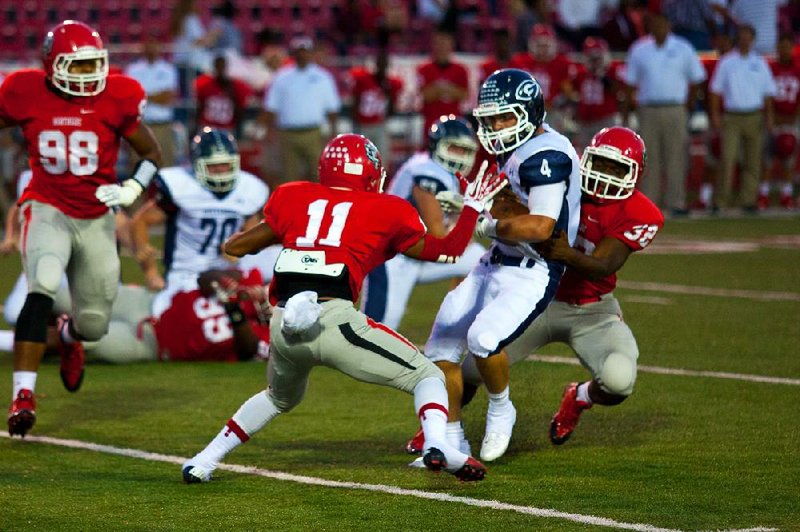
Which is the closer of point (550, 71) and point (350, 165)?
point (350, 165)

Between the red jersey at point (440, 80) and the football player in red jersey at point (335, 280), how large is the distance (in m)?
10.4

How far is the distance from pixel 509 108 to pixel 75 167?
7.05ft

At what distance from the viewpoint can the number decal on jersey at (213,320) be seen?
8320 millimetres

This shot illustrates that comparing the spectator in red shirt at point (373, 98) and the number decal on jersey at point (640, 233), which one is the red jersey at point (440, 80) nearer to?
the spectator in red shirt at point (373, 98)

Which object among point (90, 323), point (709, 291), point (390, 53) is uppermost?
point (90, 323)

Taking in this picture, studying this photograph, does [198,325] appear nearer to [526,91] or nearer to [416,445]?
[416,445]

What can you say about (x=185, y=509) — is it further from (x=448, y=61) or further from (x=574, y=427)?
(x=448, y=61)

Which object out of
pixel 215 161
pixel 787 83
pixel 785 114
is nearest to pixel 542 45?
pixel 787 83

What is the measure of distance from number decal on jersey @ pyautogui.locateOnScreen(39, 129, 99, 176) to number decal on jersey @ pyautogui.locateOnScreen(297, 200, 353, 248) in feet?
6.17

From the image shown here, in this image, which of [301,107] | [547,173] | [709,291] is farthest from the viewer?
[301,107]

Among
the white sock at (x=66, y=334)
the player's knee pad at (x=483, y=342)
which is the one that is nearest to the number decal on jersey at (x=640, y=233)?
the player's knee pad at (x=483, y=342)

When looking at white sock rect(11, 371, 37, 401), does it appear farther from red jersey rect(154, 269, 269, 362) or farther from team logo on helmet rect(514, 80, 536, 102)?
team logo on helmet rect(514, 80, 536, 102)

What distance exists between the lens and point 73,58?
661 cm

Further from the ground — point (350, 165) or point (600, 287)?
point (350, 165)
